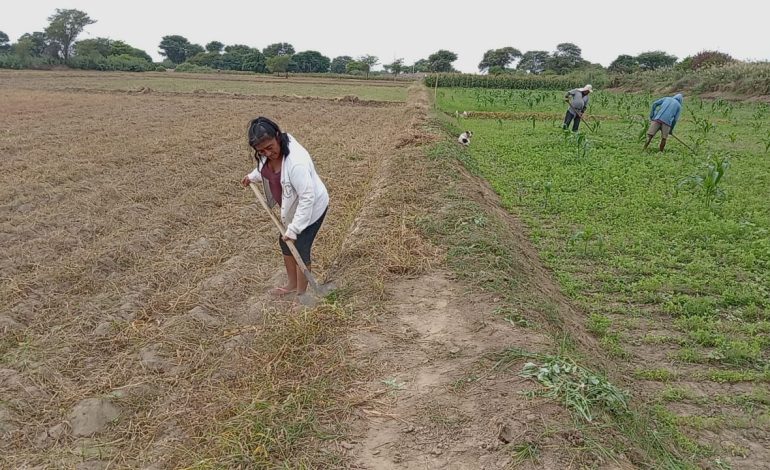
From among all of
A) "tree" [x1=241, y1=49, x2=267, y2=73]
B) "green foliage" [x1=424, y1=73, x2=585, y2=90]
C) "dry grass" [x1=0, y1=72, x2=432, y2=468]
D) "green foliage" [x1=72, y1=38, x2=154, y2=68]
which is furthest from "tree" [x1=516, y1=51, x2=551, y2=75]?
"dry grass" [x1=0, y1=72, x2=432, y2=468]

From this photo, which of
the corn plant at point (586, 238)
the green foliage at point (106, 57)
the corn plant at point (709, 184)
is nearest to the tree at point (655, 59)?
the green foliage at point (106, 57)

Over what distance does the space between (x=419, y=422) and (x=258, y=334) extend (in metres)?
1.77

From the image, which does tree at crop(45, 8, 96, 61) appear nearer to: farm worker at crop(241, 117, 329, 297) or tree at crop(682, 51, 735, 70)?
tree at crop(682, 51, 735, 70)

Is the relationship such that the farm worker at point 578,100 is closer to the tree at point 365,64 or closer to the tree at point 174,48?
the tree at point 365,64

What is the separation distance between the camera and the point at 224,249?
6023mm

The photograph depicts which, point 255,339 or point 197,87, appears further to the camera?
point 197,87

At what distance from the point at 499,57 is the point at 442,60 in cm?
1204

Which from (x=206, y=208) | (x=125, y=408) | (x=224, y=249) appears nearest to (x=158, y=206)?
(x=206, y=208)

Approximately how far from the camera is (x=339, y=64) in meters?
85.2

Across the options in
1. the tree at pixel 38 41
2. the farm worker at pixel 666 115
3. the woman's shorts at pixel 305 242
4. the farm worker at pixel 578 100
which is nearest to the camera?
the woman's shorts at pixel 305 242

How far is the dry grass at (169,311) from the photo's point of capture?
296cm

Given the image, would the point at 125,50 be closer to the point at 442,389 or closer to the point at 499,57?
the point at 499,57

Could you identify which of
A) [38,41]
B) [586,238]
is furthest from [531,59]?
[586,238]

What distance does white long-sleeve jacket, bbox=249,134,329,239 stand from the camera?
406 cm
